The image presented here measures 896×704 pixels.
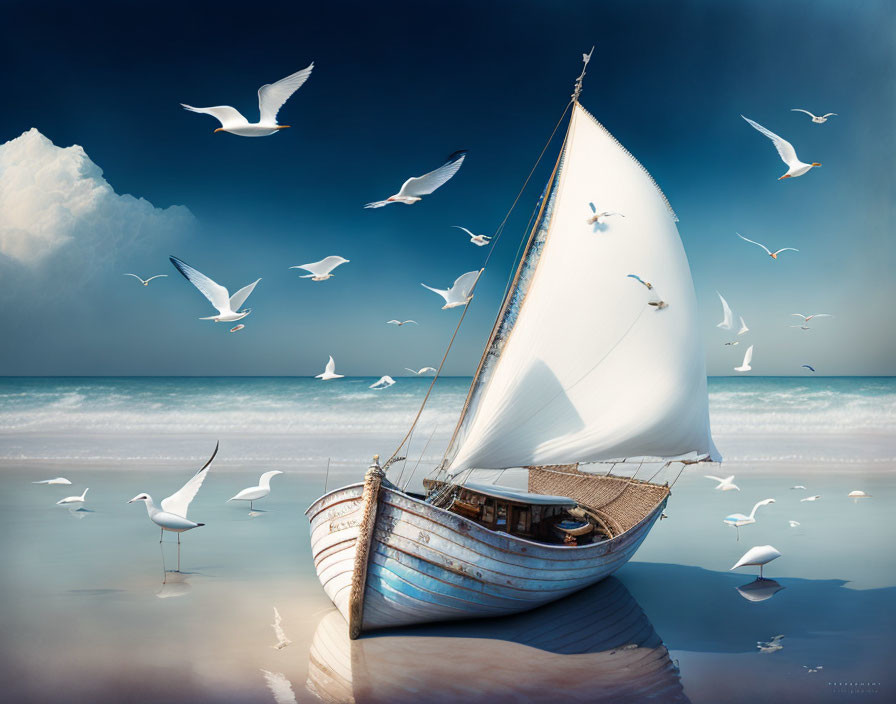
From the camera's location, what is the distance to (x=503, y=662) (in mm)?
6793

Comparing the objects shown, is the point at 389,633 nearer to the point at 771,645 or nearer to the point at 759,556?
the point at 771,645

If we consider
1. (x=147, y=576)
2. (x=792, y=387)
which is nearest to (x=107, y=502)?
(x=147, y=576)

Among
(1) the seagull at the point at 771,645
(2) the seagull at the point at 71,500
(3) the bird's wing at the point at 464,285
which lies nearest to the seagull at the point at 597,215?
(3) the bird's wing at the point at 464,285

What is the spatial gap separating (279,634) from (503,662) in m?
2.69

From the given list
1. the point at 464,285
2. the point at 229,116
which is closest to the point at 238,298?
the point at 229,116

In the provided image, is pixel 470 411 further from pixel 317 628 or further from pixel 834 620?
pixel 834 620

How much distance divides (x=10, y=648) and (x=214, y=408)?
3471 centimetres

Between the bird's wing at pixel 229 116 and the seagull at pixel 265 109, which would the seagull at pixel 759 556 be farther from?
the bird's wing at pixel 229 116

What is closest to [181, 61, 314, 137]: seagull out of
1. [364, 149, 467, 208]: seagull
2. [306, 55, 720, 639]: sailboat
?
[364, 149, 467, 208]: seagull

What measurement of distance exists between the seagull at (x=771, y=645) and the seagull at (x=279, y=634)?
211 inches

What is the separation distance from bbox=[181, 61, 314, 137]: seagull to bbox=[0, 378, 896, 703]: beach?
673 cm

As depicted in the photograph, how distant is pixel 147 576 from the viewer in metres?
9.61

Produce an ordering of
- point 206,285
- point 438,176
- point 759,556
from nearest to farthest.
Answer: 1. point 759,556
2. point 438,176
3. point 206,285

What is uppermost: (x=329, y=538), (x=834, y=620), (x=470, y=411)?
(x=470, y=411)
